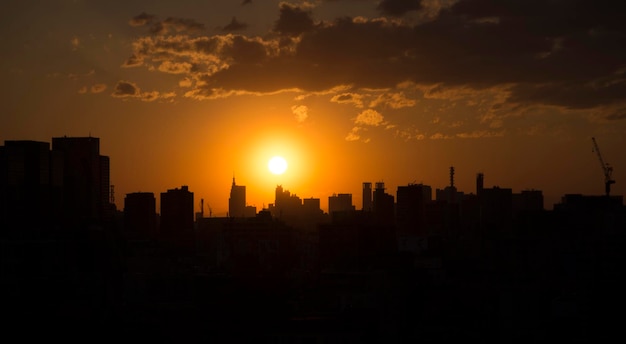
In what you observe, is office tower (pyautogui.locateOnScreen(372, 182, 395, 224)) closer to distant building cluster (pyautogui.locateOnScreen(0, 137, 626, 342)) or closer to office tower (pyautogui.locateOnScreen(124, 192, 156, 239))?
distant building cluster (pyautogui.locateOnScreen(0, 137, 626, 342))

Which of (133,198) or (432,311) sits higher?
(133,198)

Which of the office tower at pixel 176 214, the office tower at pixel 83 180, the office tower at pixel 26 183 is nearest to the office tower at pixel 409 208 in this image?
the office tower at pixel 176 214

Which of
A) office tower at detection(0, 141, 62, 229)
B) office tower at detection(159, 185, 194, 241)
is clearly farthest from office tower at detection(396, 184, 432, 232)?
office tower at detection(0, 141, 62, 229)

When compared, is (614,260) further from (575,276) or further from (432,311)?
(432,311)

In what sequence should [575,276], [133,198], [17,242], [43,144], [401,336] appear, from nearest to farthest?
[401,336], [17,242], [575,276], [43,144], [133,198]

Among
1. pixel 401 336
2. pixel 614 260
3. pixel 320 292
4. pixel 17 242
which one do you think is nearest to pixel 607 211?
pixel 614 260

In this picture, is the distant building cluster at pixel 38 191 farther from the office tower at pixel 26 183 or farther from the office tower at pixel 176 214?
the office tower at pixel 176 214

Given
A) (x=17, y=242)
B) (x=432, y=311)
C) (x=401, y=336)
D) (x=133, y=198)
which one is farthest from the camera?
(x=133, y=198)
